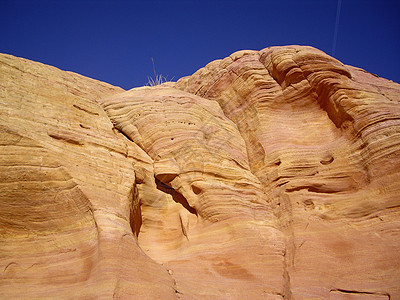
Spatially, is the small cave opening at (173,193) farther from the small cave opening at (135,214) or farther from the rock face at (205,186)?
the small cave opening at (135,214)

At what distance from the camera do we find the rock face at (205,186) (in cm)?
705

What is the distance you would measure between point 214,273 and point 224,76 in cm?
750

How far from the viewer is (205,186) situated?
29.2 feet

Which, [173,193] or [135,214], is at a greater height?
[173,193]

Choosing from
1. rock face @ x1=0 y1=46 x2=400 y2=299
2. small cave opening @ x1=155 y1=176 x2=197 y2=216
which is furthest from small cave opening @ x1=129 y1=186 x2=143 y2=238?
small cave opening @ x1=155 y1=176 x2=197 y2=216

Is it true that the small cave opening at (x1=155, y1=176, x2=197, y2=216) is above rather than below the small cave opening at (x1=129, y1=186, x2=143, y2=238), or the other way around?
above

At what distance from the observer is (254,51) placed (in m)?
13.4

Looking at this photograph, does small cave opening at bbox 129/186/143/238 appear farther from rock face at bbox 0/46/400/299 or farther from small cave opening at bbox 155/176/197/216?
small cave opening at bbox 155/176/197/216

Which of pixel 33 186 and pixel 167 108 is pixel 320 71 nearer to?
pixel 167 108

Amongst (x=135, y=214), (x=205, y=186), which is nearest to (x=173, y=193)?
(x=205, y=186)

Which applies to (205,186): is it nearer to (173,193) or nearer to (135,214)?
(173,193)

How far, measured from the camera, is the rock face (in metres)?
7.05

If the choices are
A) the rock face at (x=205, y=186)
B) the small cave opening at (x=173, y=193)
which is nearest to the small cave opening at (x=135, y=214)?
the rock face at (x=205, y=186)

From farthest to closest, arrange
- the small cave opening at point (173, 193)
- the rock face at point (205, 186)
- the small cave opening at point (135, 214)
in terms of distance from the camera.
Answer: the small cave opening at point (173, 193), the small cave opening at point (135, 214), the rock face at point (205, 186)
